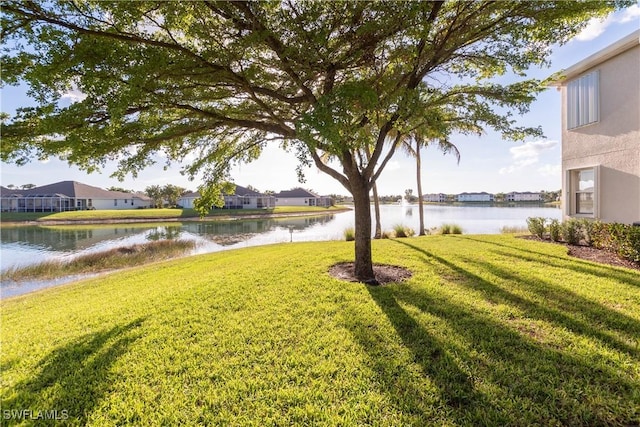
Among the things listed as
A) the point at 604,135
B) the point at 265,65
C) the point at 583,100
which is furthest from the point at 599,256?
the point at 265,65

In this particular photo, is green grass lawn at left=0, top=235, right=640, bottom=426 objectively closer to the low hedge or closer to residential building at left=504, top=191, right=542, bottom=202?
the low hedge

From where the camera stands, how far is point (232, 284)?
580cm

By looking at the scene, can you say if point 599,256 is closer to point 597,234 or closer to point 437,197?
point 597,234

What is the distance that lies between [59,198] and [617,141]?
59001 mm

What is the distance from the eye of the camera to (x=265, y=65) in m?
5.17

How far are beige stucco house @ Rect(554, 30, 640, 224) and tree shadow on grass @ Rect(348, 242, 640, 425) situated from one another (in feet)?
23.6

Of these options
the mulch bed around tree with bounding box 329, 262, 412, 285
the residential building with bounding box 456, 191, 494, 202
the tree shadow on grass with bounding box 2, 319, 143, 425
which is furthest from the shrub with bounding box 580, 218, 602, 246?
the residential building with bounding box 456, 191, 494, 202

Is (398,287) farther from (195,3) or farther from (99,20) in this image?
(99,20)

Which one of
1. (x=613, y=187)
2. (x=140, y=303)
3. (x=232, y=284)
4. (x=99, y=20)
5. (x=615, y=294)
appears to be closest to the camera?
(x=99, y=20)

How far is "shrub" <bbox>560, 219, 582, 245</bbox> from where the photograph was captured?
29.6ft

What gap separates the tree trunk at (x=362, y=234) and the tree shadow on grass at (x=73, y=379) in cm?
404

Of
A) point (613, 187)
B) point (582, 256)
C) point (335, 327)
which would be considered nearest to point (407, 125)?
point (335, 327)

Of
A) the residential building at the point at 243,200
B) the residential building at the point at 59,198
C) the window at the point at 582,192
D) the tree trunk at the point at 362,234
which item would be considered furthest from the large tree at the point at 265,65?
the residential building at the point at 59,198

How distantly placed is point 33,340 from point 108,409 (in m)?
2.78
